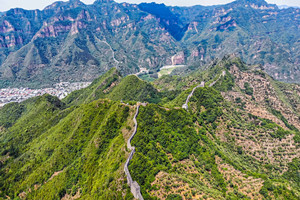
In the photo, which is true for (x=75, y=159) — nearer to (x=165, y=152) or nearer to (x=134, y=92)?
(x=165, y=152)

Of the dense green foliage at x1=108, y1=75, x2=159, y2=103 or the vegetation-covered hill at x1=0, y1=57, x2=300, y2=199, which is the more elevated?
the vegetation-covered hill at x1=0, y1=57, x2=300, y2=199

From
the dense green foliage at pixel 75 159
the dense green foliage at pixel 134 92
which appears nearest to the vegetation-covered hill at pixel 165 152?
the dense green foliage at pixel 75 159

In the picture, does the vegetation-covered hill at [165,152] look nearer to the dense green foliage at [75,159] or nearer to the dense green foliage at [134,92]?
the dense green foliage at [75,159]

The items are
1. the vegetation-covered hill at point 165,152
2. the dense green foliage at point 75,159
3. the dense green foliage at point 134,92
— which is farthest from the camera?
the dense green foliage at point 134,92

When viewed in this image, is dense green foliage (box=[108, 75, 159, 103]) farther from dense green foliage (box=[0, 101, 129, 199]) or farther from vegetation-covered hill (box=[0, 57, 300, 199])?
dense green foliage (box=[0, 101, 129, 199])

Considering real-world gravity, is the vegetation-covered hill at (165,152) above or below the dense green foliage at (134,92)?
above

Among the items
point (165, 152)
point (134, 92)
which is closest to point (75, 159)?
point (165, 152)

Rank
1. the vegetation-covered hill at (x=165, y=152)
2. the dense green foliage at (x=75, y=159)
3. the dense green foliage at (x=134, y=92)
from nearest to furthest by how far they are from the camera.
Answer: the vegetation-covered hill at (x=165, y=152), the dense green foliage at (x=75, y=159), the dense green foliage at (x=134, y=92)

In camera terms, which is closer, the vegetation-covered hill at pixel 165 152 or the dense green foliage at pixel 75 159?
the vegetation-covered hill at pixel 165 152

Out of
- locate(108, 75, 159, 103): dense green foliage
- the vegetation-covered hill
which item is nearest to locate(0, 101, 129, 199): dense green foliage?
the vegetation-covered hill
